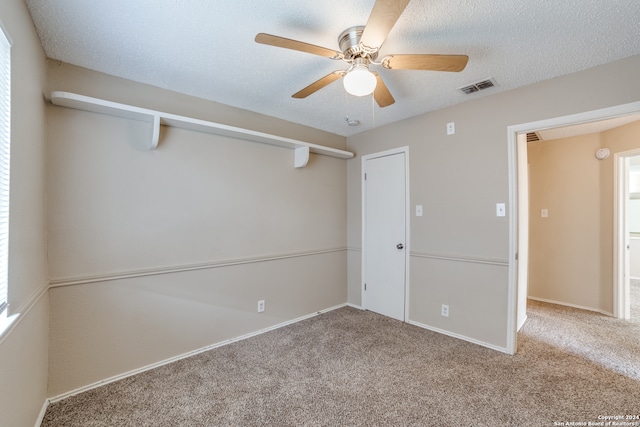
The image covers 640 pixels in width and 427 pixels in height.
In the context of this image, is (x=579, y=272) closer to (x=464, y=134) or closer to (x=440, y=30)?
(x=464, y=134)

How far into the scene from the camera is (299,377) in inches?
82.7

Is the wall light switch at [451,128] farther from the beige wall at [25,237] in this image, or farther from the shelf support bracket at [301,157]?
the beige wall at [25,237]

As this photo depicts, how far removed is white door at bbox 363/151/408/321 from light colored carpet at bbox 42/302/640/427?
569 millimetres

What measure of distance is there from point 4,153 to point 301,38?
62.3 inches

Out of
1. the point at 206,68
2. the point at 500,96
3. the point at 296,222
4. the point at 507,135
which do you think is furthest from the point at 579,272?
the point at 206,68

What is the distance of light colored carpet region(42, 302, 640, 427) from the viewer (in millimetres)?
1695

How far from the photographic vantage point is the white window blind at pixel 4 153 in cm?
118

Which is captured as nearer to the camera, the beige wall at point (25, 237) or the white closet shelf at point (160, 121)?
the beige wall at point (25, 237)

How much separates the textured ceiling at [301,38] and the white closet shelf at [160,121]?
303 millimetres

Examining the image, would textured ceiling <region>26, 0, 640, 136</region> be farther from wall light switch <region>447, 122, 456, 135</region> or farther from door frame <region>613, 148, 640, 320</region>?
door frame <region>613, 148, 640, 320</region>

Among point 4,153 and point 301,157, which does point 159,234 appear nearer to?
point 4,153

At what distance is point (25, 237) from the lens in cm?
143

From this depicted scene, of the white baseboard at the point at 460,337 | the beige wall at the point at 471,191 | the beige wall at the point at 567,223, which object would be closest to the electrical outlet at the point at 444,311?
the beige wall at the point at 471,191

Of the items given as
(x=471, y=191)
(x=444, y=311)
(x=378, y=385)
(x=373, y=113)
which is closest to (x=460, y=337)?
(x=444, y=311)
